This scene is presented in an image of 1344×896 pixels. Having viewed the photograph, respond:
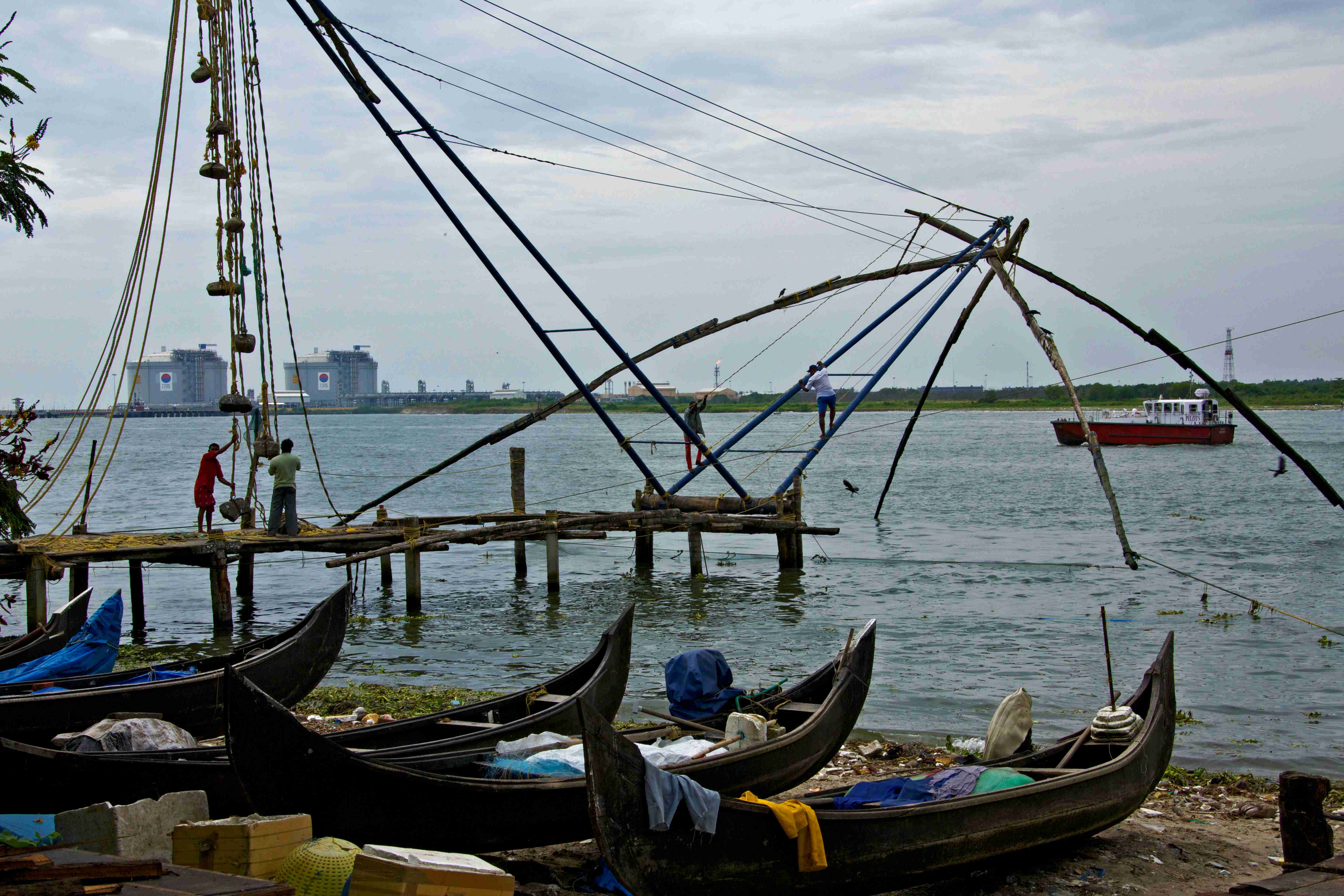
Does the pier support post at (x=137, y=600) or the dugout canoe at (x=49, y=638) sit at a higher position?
the dugout canoe at (x=49, y=638)

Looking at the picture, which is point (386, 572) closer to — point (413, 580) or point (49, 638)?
point (413, 580)

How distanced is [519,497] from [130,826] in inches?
682

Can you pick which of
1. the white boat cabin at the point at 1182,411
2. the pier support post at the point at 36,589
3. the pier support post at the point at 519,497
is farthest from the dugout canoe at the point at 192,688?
the white boat cabin at the point at 1182,411

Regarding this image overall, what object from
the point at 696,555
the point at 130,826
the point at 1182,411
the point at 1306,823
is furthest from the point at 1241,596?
the point at 1182,411

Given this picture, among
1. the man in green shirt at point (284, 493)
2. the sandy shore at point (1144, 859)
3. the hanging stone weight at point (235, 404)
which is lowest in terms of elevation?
the sandy shore at point (1144, 859)

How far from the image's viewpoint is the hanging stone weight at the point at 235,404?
1555 cm

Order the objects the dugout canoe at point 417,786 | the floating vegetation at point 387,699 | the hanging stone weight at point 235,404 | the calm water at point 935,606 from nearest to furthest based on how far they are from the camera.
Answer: the dugout canoe at point 417,786
the floating vegetation at point 387,699
the calm water at point 935,606
the hanging stone weight at point 235,404

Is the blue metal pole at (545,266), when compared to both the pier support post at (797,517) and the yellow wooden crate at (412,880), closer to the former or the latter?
the pier support post at (797,517)

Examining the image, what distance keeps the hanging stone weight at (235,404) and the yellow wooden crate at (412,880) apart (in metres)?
11.2

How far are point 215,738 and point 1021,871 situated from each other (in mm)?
7257

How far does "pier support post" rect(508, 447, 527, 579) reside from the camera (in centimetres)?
2291

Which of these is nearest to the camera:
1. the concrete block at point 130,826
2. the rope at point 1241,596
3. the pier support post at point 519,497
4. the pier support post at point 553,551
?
the concrete block at point 130,826

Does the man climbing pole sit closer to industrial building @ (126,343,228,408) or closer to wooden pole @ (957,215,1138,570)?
wooden pole @ (957,215,1138,570)

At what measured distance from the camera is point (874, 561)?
87.6 ft
